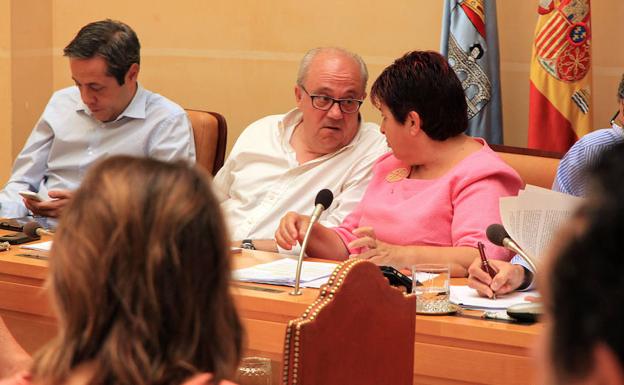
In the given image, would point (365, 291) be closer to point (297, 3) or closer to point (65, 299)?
point (65, 299)

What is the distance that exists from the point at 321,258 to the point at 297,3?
206 centimetres

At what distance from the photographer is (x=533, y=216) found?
2770mm

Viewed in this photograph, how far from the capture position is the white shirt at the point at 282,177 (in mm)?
3992

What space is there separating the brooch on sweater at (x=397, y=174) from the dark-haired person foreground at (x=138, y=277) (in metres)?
2.41

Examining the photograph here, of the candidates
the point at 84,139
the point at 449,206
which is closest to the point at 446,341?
the point at 449,206

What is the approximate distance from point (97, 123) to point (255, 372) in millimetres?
2072

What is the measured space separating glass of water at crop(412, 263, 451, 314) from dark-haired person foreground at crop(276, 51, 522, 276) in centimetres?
55

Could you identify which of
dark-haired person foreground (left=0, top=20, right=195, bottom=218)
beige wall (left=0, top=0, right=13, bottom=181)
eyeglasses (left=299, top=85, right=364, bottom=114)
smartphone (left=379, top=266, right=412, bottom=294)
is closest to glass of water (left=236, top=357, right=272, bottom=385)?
smartphone (left=379, top=266, right=412, bottom=294)

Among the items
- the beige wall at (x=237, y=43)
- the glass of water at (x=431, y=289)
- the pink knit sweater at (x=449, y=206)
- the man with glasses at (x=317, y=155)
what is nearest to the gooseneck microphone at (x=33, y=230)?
the man with glasses at (x=317, y=155)

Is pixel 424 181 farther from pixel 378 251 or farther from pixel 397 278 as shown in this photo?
pixel 397 278

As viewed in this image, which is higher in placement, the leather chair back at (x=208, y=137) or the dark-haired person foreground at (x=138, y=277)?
the dark-haired person foreground at (x=138, y=277)

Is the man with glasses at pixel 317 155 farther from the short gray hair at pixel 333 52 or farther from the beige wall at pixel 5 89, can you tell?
the beige wall at pixel 5 89

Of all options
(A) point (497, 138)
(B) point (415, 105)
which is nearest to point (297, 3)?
(A) point (497, 138)

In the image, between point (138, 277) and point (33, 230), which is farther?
point (33, 230)
